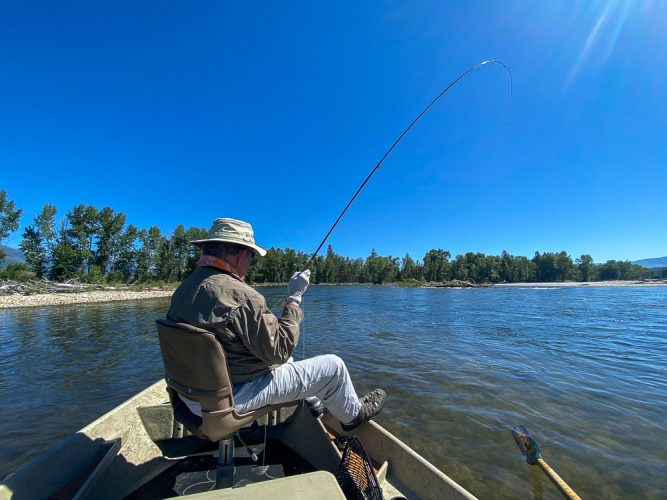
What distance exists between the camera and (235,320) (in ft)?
8.04

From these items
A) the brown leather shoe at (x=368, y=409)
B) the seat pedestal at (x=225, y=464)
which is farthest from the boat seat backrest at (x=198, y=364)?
the brown leather shoe at (x=368, y=409)

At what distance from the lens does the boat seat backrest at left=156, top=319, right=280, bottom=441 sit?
2.29 metres

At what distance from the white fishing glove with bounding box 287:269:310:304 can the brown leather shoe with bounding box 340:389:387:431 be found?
1.50 meters

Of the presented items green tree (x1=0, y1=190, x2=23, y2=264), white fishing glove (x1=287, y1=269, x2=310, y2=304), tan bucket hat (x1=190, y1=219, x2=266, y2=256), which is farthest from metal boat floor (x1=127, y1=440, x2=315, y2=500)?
green tree (x1=0, y1=190, x2=23, y2=264)

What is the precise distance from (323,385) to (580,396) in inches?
273

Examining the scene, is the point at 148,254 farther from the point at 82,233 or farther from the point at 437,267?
the point at 437,267

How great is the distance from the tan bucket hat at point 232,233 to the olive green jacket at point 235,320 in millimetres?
291

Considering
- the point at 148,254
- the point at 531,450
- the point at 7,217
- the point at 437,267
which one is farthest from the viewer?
the point at 437,267

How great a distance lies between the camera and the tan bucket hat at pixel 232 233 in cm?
283

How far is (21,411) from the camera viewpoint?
20.5 feet

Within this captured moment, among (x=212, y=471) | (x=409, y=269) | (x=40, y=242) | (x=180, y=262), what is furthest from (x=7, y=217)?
(x=409, y=269)

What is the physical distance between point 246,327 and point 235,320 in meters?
0.10

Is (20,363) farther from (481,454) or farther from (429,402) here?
(481,454)

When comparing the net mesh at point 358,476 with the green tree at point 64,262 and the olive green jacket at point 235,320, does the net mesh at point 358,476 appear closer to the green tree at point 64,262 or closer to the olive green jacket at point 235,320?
the olive green jacket at point 235,320
